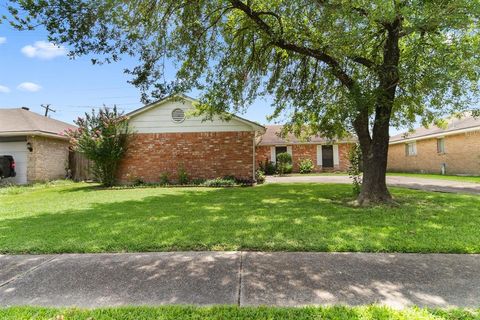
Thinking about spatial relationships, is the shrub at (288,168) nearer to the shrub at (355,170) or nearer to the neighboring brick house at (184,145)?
the neighboring brick house at (184,145)

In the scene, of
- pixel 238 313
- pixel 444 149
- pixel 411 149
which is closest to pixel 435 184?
pixel 444 149

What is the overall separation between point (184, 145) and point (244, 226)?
9.69m

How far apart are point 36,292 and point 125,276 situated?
0.90m

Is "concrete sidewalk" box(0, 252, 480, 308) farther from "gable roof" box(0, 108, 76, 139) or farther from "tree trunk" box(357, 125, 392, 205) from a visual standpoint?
"gable roof" box(0, 108, 76, 139)

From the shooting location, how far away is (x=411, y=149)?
82.1ft

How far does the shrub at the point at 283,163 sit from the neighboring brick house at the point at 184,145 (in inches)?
351

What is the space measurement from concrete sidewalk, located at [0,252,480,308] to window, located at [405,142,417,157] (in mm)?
22920

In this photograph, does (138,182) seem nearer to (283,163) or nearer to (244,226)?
(244,226)

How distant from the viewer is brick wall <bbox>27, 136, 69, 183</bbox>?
53.0ft

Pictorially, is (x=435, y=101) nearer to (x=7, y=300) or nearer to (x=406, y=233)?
(x=406, y=233)

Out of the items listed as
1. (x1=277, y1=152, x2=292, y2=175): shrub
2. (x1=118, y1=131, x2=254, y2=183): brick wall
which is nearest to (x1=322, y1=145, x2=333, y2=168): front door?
(x1=277, y1=152, x2=292, y2=175): shrub

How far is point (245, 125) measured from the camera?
14.7 m

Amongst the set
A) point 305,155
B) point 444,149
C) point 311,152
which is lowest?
point 305,155

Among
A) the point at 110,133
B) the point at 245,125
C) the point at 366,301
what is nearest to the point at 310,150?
the point at 245,125
